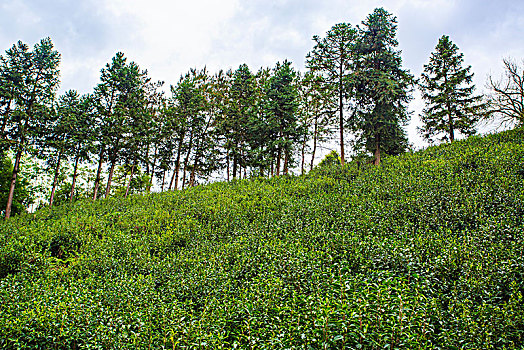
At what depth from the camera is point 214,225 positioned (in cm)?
1081

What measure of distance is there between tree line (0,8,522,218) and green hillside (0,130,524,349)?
9.54 meters

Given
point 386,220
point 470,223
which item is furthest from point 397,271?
point 470,223

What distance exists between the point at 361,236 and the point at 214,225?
577 cm

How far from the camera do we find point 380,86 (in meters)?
19.0

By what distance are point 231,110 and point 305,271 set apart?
22390 millimetres

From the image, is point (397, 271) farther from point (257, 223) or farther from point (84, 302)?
point (84, 302)

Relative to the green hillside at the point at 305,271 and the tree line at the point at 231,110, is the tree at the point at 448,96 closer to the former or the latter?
the tree line at the point at 231,110

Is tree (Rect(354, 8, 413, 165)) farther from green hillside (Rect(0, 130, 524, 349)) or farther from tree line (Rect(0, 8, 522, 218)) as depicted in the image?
green hillside (Rect(0, 130, 524, 349))

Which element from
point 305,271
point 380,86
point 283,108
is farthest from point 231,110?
point 305,271

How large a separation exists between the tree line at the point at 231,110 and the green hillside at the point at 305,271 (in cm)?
954

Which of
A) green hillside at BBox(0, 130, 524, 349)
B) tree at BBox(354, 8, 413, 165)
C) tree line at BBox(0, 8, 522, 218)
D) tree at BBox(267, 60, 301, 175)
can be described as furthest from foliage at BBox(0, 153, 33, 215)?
tree at BBox(354, 8, 413, 165)

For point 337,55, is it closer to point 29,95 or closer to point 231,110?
point 231,110

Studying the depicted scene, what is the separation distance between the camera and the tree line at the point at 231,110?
2003 centimetres

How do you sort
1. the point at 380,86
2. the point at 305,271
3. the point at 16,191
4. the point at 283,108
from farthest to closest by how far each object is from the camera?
the point at 16,191 → the point at 283,108 → the point at 380,86 → the point at 305,271
